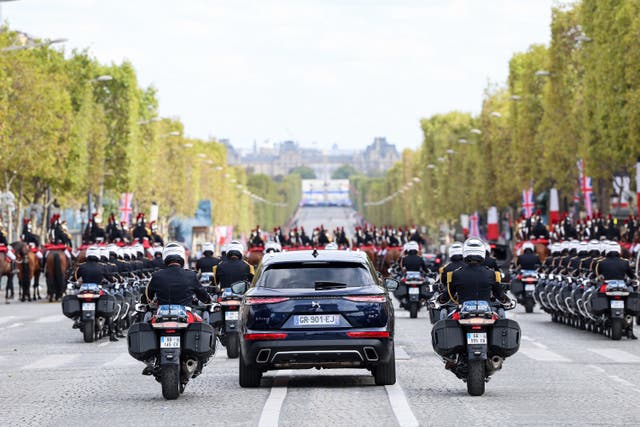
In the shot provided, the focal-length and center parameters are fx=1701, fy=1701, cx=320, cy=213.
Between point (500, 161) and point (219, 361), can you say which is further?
point (500, 161)

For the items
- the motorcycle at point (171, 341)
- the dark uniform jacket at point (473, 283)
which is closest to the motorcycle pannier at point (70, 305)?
the motorcycle at point (171, 341)

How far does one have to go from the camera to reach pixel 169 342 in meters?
17.2

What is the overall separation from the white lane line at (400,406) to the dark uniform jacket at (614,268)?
10734 mm

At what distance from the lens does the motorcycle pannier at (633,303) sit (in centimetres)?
2855

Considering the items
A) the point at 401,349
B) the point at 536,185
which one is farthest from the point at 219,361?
the point at 536,185

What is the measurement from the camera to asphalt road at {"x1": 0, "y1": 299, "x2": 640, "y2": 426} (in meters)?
15.2

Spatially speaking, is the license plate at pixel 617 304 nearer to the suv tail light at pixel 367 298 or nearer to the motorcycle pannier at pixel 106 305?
the motorcycle pannier at pixel 106 305

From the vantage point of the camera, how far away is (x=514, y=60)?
324 feet

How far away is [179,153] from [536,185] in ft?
153

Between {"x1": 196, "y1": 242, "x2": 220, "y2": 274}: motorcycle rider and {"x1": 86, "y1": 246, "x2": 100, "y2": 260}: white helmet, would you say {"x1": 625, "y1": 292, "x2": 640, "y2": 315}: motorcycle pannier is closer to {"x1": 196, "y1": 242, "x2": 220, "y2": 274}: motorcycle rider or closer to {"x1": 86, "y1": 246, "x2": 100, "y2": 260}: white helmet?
{"x1": 196, "y1": 242, "x2": 220, "y2": 274}: motorcycle rider

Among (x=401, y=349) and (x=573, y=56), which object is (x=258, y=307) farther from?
(x=573, y=56)

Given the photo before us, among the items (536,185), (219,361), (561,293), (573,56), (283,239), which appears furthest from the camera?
Answer: (536,185)

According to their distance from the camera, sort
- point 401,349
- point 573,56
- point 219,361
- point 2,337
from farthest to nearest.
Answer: point 573,56, point 2,337, point 401,349, point 219,361

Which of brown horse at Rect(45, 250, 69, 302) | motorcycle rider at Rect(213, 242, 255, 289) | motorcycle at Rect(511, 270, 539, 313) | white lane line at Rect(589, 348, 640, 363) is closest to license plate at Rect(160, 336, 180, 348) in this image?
motorcycle rider at Rect(213, 242, 255, 289)
